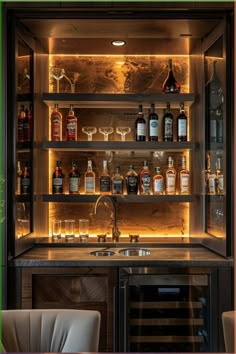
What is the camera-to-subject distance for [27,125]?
2.55 metres

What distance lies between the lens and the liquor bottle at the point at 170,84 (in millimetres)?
2848

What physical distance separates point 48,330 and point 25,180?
124 centimetres

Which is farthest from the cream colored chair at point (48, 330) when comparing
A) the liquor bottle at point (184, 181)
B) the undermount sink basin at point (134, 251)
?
the liquor bottle at point (184, 181)

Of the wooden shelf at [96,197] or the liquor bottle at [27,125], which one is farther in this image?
the wooden shelf at [96,197]

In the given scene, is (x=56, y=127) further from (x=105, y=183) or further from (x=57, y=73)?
(x=105, y=183)

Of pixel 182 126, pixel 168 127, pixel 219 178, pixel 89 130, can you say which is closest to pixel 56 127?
pixel 89 130

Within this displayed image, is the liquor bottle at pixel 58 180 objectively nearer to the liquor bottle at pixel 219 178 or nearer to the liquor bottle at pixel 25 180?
the liquor bottle at pixel 25 180

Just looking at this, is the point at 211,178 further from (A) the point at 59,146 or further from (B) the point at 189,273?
(A) the point at 59,146

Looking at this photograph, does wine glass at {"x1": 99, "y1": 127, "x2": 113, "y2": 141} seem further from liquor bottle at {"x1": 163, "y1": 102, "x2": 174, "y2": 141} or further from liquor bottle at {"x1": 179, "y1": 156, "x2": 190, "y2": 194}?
liquor bottle at {"x1": 179, "y1": 156, "x2": 190, "y2": 194}

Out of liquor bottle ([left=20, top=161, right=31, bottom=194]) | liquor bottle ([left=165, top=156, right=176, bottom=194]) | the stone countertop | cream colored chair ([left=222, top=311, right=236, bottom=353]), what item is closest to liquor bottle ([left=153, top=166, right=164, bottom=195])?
liquor bottle ([left=165, top=156, right=176, bottom=194])

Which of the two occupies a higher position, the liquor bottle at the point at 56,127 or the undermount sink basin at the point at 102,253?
the liquor bottle at the point at 56,127

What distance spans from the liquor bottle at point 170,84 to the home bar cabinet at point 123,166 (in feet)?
Answer: 0.16

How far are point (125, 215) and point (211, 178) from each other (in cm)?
72

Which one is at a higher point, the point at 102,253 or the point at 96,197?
the point at 96,197
